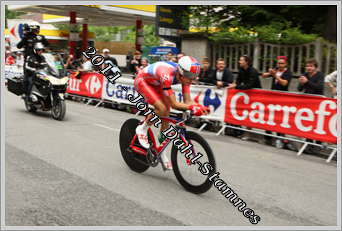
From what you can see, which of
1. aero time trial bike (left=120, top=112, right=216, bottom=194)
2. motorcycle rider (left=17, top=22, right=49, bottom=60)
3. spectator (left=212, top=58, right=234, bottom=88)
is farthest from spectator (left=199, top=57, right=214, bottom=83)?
aero time trial bike (left=120, top=112, right=216, bottom=194)

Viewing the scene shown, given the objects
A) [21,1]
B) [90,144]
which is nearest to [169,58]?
[90,144]

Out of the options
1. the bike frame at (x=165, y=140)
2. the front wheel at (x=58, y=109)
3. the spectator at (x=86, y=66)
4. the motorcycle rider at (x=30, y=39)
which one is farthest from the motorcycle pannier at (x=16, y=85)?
the bike frame at (x=165, y=140)

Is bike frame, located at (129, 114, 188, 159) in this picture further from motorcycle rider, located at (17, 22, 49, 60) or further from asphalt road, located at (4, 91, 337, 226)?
motorcycle rider, located at (17, 22, 49, 60)

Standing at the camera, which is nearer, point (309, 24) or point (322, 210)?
point (322, 210)

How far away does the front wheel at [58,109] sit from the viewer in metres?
10.0

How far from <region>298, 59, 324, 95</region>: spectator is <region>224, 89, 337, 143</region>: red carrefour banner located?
0.38 metres

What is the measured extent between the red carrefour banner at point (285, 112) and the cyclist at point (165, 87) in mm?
3655

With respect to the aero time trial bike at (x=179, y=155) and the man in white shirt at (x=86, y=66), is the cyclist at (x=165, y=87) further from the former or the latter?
the man in white shirt at (x=86, y=66)

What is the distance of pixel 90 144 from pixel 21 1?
786 inches

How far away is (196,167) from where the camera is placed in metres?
4.97

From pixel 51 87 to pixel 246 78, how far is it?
4923mm

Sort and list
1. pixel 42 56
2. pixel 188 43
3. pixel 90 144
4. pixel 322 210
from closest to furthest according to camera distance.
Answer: pixel 322 210 → pixel 90 144 → pixel 42 56 → pixel 188 43

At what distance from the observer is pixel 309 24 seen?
45.1 feet

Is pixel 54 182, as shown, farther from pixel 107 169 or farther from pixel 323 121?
pixel 323 121
